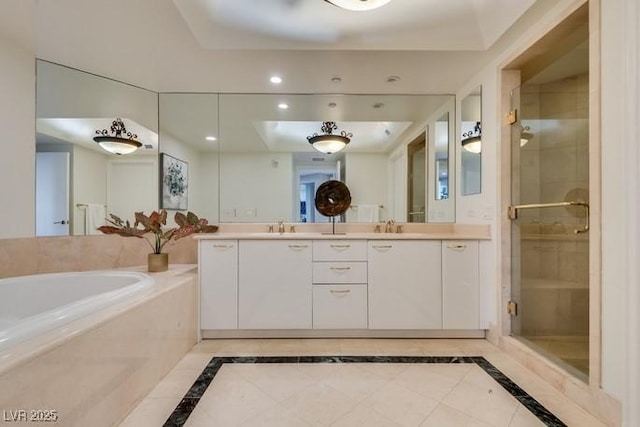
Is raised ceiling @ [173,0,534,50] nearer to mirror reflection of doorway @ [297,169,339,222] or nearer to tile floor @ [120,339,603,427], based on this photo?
mirror reflection of doorway @ [297,169,339,222]

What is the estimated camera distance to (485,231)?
7.85 ft

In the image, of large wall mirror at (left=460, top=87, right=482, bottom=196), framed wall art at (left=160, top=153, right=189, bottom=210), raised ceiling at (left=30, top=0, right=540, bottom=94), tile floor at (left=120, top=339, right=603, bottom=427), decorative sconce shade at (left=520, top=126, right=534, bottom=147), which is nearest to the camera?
tile floor at (left=120, top=339, right=603, bottom=427)

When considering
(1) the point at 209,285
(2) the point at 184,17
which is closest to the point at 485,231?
A: (1) the point at 209,285

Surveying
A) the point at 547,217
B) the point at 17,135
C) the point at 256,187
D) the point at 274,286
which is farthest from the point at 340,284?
the point at 17,135

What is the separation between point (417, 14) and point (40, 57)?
2754 mm

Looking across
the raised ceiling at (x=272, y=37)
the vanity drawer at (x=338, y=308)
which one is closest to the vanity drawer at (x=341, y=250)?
the vanity drawer at (x=338, y=308)

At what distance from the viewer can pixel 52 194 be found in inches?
94.2

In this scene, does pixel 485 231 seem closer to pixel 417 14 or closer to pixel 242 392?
pixel 417 14

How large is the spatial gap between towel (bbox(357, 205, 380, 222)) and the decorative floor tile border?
4.23 ft

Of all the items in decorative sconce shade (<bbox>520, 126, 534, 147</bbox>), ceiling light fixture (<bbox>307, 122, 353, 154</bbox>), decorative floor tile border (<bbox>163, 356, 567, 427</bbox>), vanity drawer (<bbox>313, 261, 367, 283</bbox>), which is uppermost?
ceiling light fixture (<bbox>307, 122, 353, 154</bbox>)

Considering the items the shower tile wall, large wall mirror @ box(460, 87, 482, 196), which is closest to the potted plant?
large wall mirror @ box(460, 87, 482, 196)

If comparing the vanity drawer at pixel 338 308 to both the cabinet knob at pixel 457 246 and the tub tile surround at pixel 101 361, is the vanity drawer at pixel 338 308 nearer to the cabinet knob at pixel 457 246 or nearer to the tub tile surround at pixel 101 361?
the cabinet knob at pixel 457 246

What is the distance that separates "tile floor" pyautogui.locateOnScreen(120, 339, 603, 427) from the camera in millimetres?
1469
